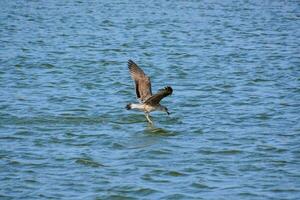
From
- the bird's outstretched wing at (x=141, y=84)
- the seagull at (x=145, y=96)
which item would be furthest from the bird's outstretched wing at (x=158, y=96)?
the bird's outstretched wing at (x=141, y=84)

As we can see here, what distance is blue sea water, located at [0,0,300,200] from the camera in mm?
9352

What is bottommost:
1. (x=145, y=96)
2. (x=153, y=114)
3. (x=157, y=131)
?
(x=153, y=114)

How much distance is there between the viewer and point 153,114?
13.6m

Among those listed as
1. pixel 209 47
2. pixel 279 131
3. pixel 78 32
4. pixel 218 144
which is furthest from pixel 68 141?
pixel 78 32

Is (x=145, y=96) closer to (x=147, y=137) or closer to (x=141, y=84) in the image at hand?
(x=141, y=84)

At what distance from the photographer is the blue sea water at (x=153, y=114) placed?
9.35m

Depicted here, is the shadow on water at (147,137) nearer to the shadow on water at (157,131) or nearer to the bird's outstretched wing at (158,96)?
the shadow on water at (157,131)

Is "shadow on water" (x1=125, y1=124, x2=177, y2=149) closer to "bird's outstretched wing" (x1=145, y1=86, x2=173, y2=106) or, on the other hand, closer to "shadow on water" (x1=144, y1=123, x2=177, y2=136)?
"shadow on water" (x1=144, y1=123, x2=177, y2=136)

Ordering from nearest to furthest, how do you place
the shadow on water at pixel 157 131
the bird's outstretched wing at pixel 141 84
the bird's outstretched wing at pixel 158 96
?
the bird's outstretched wing at pixel 158 96, the shadow on water at pixel 157 131, the bird's outstretched wing at pixel 141 84

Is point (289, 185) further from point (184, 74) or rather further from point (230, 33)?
point (230, 33)

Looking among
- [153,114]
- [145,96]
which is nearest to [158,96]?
[145,96]

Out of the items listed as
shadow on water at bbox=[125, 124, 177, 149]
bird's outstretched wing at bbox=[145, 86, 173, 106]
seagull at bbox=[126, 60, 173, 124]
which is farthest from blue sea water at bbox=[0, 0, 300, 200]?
bird's outstretched wing at bbox=[145, 86, 173, 106]

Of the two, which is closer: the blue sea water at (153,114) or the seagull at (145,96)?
the blue sea water at (153,114)

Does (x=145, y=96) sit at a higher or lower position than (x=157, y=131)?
higher
